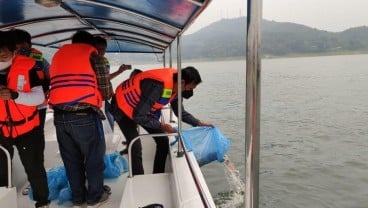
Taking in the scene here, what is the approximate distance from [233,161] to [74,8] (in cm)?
1065

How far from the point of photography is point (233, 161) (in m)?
13.1

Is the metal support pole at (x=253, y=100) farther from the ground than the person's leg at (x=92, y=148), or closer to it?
farther from the ground

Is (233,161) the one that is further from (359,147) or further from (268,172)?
(359,147)

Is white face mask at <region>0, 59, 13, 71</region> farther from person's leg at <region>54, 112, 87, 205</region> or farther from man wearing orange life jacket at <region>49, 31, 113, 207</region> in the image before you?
person's leg at <region>54, 112, 87, 205</region>

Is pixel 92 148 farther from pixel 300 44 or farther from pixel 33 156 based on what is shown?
pixel 300 44

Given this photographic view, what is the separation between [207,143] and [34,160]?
190 centimetres

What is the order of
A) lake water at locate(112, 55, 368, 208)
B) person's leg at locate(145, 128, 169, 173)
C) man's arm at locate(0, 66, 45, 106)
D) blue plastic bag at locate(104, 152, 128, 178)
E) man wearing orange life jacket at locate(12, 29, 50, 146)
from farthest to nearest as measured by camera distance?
lake water at locate(112, 55, 368, 208)
blue plastic bag at locate(104, 152, 128, 178)
person's leg at locate(145, 128, 169, 173)
man wearing orange life jacket at locate(12, 29, 50, 146)
man's arm at locate(0, 66, 45, 106)

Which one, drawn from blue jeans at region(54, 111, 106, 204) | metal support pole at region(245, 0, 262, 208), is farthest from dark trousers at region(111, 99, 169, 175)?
metal support pole at region(245, 0, 262, 208)

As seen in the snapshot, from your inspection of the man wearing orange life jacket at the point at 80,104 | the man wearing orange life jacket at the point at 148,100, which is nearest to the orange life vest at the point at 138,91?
the man wearing orange life jacket at the point at 148,100

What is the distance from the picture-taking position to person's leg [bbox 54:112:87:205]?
2773mm

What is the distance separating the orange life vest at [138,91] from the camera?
3.16m

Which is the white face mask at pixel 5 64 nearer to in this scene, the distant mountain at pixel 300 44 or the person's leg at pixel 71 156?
the person's leg at pixel 71 156

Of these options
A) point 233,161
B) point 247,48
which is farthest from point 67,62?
point 233,161

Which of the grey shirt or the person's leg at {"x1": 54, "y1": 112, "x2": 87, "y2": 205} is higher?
the grey shirt
